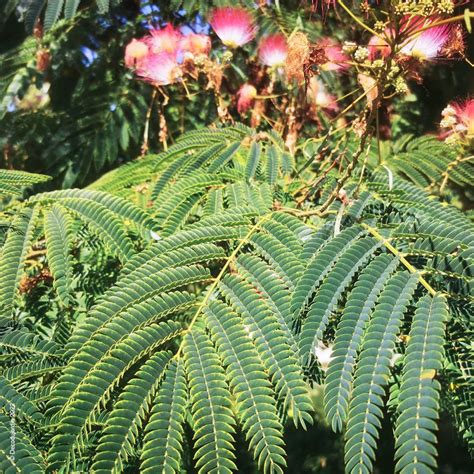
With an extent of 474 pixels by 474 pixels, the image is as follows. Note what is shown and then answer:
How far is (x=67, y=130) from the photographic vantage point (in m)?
2.77

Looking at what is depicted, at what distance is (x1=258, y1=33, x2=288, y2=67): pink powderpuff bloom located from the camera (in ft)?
8.09

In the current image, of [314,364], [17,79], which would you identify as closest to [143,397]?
[314,364]

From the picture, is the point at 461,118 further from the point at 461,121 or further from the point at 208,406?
the point at 208,406

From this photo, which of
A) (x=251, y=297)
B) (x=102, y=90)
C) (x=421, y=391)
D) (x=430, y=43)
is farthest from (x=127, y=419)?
(x=102, y=90)

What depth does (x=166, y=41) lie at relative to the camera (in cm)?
249

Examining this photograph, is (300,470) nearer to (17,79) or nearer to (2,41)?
(17,79)

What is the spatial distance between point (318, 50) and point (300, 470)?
2.46 metres

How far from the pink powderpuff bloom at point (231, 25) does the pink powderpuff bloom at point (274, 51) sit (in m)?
0.08

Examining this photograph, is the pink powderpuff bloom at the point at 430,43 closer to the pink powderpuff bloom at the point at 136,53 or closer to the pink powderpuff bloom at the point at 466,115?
the pink powderpuff bloom at the point at 466,115

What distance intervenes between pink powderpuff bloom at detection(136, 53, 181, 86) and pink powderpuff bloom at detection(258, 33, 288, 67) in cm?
37

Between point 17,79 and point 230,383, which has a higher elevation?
point 17,79

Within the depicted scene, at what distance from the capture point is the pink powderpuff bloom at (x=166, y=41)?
2484 millimetres

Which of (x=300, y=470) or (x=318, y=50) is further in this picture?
(x=300, y=470)

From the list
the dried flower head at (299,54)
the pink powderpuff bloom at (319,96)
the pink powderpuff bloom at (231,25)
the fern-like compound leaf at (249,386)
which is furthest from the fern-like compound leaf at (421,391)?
the pink powderpuff bloom at (231,25)
